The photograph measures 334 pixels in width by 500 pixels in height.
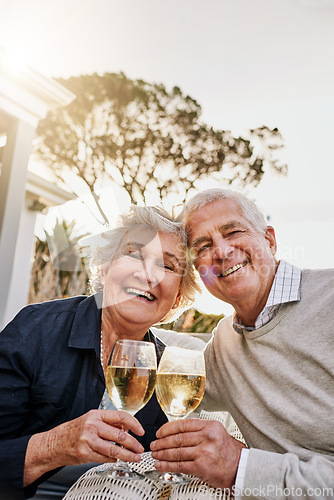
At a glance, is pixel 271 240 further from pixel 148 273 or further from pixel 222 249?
pixel 148 273

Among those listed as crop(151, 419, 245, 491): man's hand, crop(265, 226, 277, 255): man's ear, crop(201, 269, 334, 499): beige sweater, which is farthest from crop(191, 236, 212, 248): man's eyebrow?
crop(151, 419, 245, 491): man's hand

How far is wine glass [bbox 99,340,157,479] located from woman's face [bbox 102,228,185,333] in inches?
20.9

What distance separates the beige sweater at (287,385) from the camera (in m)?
1.35

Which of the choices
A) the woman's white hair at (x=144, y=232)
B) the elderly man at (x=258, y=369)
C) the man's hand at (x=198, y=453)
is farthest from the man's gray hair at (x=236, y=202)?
the man's hand at (x=198, y=453)

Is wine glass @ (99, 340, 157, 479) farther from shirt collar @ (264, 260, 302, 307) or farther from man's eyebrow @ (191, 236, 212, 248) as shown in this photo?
man's eyebrow @ (191, 236, 212, 248)

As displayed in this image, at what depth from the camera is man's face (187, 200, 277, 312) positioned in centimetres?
175

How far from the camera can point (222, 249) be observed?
71.6 inches

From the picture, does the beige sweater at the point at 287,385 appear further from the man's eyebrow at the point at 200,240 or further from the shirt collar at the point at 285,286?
the man's eyebrow at the point at 200,240

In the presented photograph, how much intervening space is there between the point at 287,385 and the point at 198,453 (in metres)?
0.48

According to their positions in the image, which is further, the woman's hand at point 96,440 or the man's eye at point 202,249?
the man's eye at point 202,249

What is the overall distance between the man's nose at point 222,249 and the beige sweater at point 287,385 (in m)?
0.32

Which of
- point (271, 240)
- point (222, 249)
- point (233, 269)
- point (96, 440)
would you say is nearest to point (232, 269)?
point (233, 269)

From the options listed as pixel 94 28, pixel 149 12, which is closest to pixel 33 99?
pixel 94 28

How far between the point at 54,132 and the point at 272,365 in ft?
29.7
